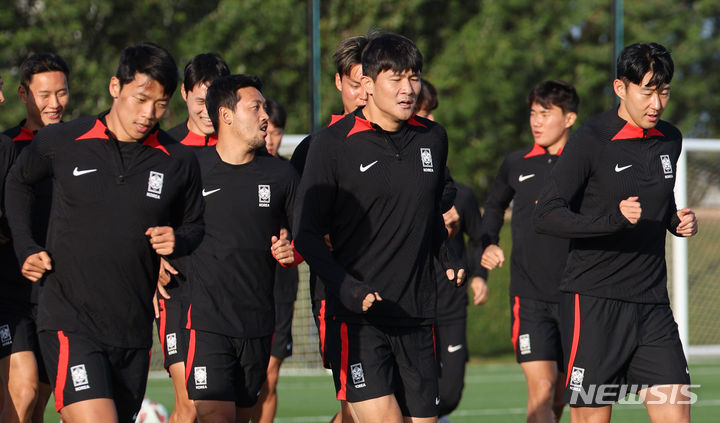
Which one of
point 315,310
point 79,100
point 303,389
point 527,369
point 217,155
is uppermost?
point 79,100

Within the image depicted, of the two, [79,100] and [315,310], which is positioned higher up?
[79,100]

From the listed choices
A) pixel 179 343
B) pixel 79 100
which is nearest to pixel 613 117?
pixel 179 343

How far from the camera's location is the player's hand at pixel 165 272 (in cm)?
635

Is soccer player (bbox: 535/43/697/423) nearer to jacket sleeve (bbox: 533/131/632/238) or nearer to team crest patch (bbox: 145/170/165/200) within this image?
jacket sleeve (bbox: 533/131/632/238)

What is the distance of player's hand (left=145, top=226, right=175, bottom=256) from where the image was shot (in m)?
5.29

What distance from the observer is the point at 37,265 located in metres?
5.29

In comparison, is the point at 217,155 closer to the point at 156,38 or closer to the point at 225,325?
the point at 225,325

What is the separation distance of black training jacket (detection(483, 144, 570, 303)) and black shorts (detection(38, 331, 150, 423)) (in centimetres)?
336

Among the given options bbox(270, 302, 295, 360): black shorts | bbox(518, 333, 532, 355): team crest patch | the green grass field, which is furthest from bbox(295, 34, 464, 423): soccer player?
the green grass field

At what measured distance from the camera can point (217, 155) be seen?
6594 mm

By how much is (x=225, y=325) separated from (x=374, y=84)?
1631 mm

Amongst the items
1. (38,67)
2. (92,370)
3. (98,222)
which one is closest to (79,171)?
(98,222)

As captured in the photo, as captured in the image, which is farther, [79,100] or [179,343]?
[79,100]

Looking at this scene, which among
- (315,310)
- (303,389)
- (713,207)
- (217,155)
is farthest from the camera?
(713,207)
